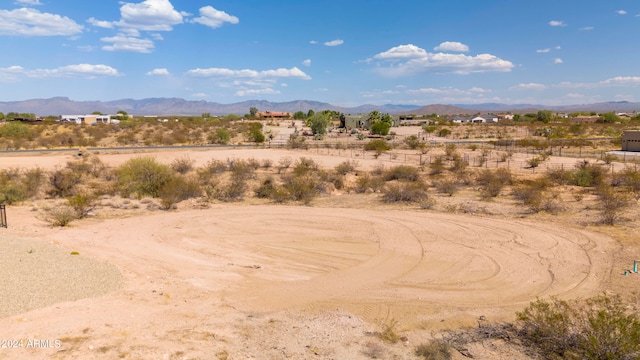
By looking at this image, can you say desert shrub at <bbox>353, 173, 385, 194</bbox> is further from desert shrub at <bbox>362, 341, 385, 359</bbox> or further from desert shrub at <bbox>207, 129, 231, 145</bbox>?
desert shrub at <bbox>207, 129, 231, 145</bbox>

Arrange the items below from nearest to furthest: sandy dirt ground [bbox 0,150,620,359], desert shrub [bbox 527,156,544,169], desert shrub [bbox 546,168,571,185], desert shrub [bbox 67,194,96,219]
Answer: sandy dirt ground [bbox 0,150,620,359], desert shrub [bbox 67,194,96,219], desert shrub [bbox 546,168,571,185], desert shrub [bbox 527,156,544,169]

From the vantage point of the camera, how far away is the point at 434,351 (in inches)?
394

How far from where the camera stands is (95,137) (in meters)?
74.2

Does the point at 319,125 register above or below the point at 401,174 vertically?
above

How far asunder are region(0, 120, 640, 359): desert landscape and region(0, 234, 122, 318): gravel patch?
59 millimetres

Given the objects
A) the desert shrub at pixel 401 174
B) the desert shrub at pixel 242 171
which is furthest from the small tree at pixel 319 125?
the desert shrub at pixel 401 174

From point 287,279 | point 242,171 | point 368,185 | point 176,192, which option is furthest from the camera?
point 242,171

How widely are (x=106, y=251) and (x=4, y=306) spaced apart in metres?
5.62

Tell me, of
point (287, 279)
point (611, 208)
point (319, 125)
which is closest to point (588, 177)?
point (611, 208)

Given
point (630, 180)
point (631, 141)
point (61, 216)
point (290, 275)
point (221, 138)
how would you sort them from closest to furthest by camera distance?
1. point (290, 275)
2. point (61, 216)
3. point (630, 180)
4. point (631, 141)
5. point (221, 138)

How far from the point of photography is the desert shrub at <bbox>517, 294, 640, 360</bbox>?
904cm

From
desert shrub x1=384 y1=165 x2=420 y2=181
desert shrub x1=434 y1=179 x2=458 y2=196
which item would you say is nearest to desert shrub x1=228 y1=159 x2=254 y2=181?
desert shrub x1=384 y1=165 x2=420 y2=181

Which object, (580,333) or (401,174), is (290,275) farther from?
(401,174)

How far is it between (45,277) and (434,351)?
35.8 ft
